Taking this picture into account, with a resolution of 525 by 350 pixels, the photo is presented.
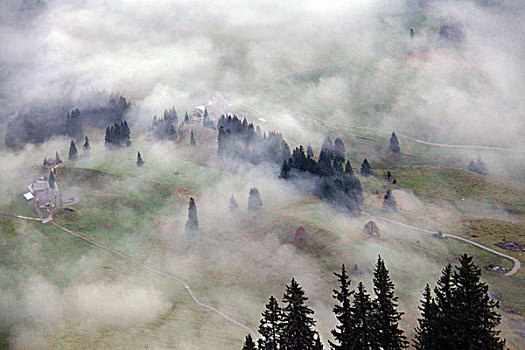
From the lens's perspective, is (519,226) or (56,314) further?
(519,226)

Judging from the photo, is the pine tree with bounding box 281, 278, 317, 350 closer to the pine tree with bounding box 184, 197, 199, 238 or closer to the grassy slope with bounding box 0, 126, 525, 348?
the grassy slope with bounding box 0, 126, 525, 348

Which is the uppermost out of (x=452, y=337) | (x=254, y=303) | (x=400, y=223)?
(x=452, y=337)

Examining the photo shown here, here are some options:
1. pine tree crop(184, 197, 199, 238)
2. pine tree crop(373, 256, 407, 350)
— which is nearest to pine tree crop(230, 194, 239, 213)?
pine tree crop(184, 197, 199, 238)

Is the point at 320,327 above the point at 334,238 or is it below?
below

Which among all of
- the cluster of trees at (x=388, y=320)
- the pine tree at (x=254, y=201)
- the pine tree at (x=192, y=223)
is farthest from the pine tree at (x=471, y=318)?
the pine tree at (x=254, y=201)

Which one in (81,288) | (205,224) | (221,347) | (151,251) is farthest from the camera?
(205,224)

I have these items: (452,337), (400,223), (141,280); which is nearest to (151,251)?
(141,280)

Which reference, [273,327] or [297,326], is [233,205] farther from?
[297,326]

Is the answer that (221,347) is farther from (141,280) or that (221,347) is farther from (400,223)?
(400,223)
